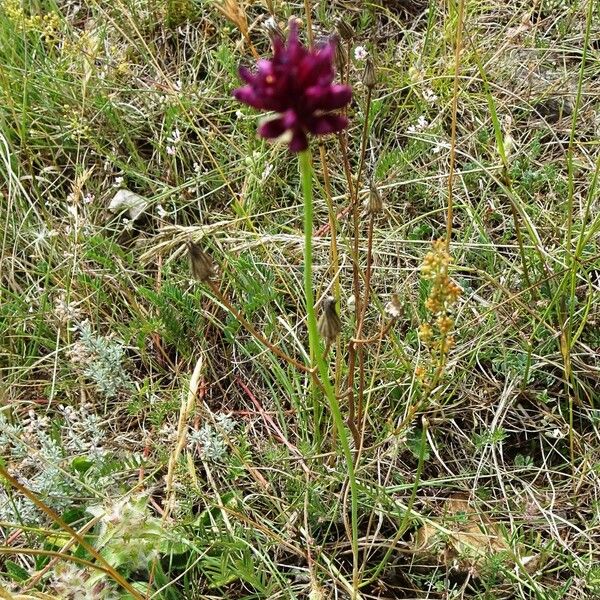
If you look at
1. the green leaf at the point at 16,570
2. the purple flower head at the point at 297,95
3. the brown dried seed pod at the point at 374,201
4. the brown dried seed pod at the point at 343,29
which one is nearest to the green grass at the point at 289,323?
the green leaf at the point at 16,570

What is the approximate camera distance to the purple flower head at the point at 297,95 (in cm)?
77

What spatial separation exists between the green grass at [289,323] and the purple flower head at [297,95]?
1.34ft

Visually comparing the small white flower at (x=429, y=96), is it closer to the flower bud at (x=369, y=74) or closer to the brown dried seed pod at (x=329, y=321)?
the flower bud at (x=369, y=74)

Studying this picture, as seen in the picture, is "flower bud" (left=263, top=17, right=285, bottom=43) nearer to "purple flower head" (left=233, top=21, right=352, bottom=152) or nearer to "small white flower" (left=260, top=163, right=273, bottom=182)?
"purple flower head" (left=233, top=21, right=352, bottom=152)

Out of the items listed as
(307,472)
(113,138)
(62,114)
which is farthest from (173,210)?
(307,472)

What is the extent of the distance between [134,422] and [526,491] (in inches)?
36.9

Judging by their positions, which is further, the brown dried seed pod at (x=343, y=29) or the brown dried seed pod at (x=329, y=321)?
the brown dried seed pod at (x=343, y=29)

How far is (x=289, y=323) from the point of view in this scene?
190cm

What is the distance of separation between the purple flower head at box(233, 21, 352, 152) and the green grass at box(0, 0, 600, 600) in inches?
16.1

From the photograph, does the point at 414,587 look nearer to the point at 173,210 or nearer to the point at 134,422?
the point at 134,422

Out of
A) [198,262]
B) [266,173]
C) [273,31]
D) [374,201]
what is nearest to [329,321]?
[198,262]

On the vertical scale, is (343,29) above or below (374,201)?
above

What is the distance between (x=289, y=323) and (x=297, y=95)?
115cm

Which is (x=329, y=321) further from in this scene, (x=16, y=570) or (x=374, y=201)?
(x=16, y=570)
